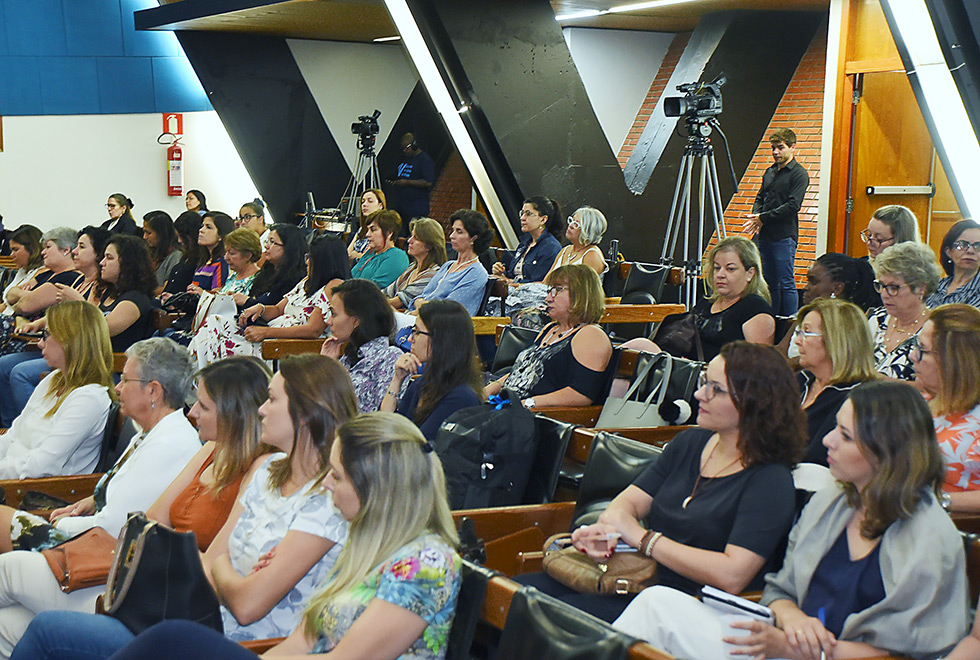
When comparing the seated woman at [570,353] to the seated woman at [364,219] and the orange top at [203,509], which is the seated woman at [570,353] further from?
the seated woman at [364,219]

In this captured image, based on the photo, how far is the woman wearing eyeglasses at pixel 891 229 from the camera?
15.4ft

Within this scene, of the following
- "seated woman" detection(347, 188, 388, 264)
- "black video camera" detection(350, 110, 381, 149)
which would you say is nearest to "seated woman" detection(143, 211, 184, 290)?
"seated woman" detection(347, 188, 388, 264)

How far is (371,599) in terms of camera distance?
1.98m

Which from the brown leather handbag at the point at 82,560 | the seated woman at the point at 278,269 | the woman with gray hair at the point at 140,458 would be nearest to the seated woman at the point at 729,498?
the brown leather handbag at the point at 82,560

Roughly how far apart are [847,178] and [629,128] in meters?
3.36

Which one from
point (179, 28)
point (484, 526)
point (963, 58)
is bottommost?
point (484, 526)

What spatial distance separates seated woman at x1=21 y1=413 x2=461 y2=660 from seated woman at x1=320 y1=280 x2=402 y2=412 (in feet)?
6.24

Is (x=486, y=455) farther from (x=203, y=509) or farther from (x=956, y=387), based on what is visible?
(x=956, y=387)

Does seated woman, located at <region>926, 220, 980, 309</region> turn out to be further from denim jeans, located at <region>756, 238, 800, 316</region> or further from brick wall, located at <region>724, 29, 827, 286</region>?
brick wall, located at <region>724, 29, 827, 286</region>

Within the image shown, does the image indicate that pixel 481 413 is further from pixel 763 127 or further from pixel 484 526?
pixel 763 127

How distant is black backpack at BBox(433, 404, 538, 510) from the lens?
9.71 ft

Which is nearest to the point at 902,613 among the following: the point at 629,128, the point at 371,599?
the point at 371,599

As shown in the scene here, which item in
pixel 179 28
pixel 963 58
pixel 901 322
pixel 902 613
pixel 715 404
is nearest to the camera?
pixel 902 613

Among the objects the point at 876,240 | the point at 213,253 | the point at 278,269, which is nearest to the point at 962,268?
the point at 876,240
